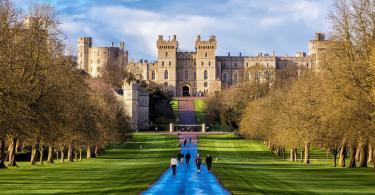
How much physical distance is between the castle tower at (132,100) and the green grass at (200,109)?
61.7 feet

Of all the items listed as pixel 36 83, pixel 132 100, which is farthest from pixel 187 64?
pixel 36 83

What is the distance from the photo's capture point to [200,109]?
145m

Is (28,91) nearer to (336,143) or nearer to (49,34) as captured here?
(49,34)

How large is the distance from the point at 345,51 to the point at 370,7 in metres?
2.83

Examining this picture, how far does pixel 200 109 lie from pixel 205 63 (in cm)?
Result: 4173

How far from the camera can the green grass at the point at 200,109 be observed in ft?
433

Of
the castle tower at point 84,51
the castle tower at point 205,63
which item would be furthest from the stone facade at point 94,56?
the castle tower at point 205,63

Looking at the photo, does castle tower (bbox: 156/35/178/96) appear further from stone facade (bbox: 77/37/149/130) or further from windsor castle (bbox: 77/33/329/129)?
stone facade (bbox: 77/37/149/130)

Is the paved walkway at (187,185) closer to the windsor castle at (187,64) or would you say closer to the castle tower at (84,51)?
the windsor castle at (187,64)

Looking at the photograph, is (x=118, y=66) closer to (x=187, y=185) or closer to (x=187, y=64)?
(x=187, y=64)

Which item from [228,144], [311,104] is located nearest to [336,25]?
[311,104]

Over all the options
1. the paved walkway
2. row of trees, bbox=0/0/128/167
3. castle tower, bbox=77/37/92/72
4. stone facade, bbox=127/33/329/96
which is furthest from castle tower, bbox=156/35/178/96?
the paved walkway

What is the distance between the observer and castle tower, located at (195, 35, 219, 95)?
183 m

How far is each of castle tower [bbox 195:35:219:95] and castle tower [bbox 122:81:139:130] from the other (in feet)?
230
